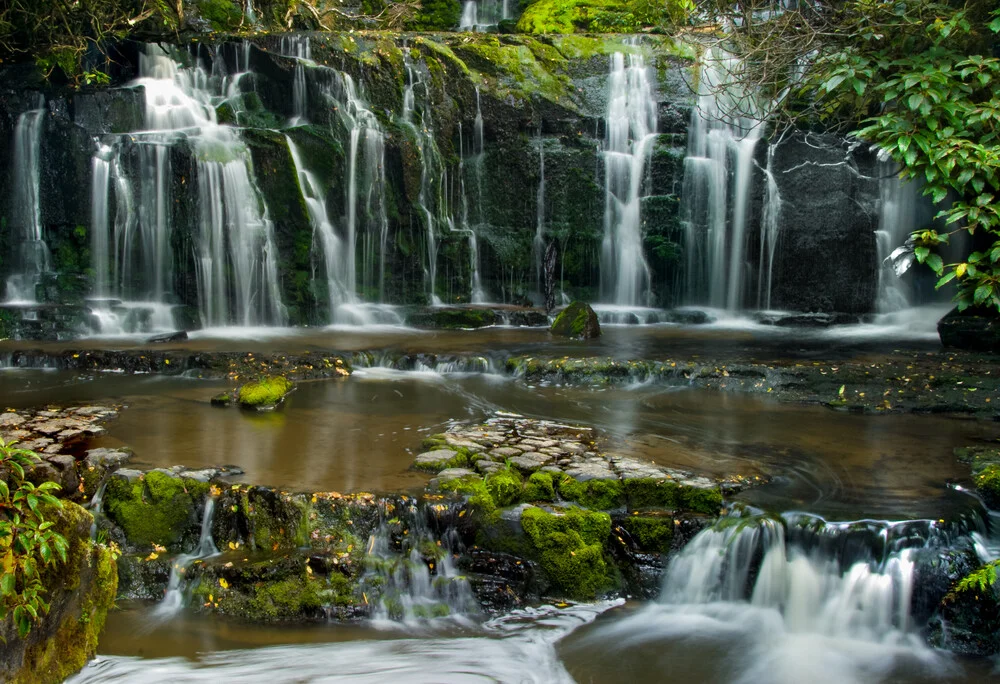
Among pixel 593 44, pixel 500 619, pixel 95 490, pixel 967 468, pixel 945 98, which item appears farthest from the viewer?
pixel 593 44

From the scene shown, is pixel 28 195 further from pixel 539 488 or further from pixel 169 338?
pixel 539 488

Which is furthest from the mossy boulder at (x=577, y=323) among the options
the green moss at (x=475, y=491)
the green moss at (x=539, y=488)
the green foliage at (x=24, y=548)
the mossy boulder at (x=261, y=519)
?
the green foliage at (x=24, y=548)

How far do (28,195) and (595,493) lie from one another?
34.4 feet

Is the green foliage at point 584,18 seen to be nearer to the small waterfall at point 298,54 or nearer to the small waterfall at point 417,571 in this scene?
the small waterfall at point 298,54

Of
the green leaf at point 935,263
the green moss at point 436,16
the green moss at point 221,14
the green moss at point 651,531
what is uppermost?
the green moss at point 436,16

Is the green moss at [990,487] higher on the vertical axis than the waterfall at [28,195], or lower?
lower

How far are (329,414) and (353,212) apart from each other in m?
6.75

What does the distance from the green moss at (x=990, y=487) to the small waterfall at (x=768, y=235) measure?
8450mm

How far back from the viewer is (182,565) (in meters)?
4.86

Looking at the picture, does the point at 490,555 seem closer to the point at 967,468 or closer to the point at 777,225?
the point at 967,468

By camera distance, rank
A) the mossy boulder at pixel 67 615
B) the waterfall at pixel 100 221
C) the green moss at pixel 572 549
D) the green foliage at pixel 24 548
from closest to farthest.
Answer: the green foliage at pixel 24 548 < the mossy boulder at pixel 67 615 < the green moss at pixel 572 549 < the waterfall at pixel 100 221

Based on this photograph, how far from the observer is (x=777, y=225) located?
13680 millimetres

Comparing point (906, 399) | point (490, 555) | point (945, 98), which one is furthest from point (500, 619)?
point (945, 98)

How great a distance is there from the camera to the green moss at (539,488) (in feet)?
17.1
